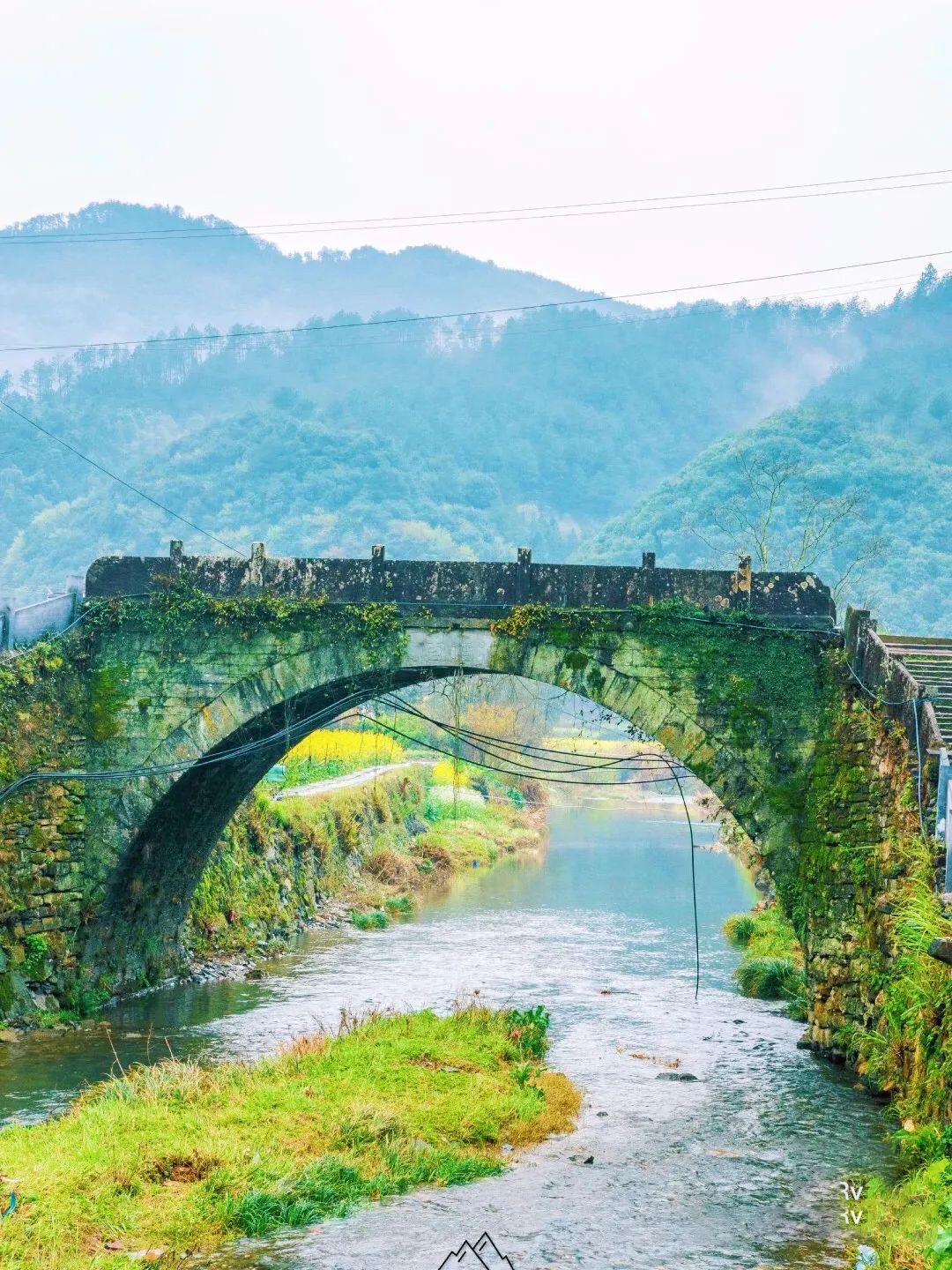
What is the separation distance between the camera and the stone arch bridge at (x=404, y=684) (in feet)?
49.5

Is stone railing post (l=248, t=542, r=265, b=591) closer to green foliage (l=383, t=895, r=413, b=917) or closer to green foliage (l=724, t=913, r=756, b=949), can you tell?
green foliage (l=724, t=913, r=756, b=949)

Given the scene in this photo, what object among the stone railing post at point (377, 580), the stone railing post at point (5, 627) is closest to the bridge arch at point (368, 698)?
the stone railing post at point (377, 580)

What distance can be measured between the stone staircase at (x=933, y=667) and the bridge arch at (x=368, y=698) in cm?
107

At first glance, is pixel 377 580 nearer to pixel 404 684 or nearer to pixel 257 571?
pixel 257 571

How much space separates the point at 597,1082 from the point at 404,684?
5985mm

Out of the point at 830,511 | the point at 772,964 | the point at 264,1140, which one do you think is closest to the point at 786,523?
the point at 830,511

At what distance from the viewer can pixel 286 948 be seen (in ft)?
72.8

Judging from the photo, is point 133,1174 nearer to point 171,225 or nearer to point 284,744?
point 284,744

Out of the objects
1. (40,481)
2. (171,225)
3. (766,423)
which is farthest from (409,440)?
(171,225)

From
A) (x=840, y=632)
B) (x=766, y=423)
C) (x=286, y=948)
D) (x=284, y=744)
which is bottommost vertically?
(x=286, y=948)

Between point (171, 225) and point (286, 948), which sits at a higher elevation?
point (171, 225)

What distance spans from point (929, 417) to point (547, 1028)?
7268 cm

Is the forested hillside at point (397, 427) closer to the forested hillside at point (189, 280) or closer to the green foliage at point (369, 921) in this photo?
the forested hillside at point (189, 280)

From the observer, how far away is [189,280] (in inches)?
7436
